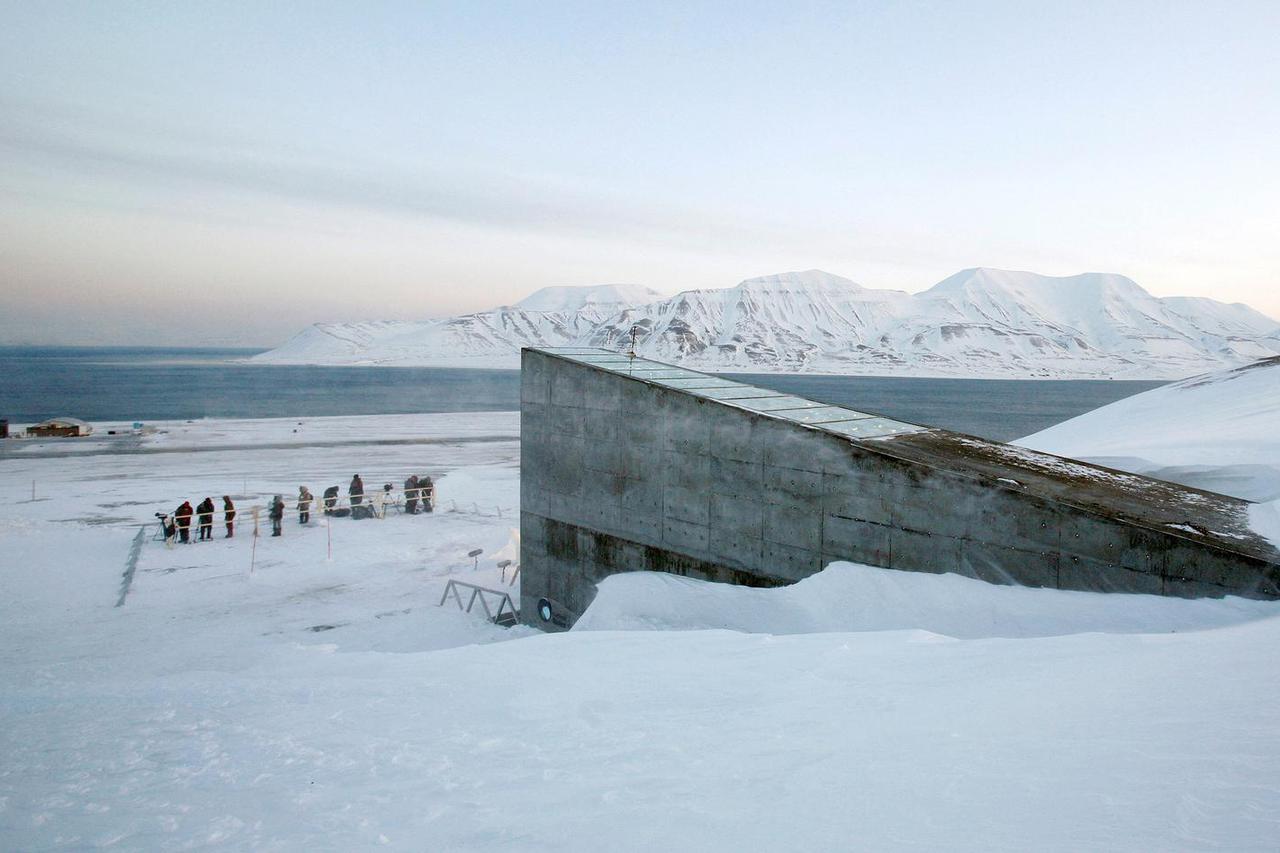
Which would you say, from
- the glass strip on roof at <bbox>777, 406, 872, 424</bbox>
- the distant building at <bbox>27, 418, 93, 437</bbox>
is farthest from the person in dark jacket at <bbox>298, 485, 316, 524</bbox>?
the distant building at <bbox>27, 418, 93, 437</bbox>


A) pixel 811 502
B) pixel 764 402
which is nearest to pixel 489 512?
pixel 764 402

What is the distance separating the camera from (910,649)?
658 centimetres

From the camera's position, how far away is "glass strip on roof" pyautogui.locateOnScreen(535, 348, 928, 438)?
11.3 metres

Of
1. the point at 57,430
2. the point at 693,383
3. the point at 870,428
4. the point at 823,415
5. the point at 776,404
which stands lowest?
the point at 57,430

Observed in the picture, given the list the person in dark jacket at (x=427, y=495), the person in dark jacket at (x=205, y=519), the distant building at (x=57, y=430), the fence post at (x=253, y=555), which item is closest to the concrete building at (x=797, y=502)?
the fence post at (x=253, y=555)

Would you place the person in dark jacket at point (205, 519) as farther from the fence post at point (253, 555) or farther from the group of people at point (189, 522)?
the fence post at point (253, 555)

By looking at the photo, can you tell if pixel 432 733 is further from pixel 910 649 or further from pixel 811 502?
pixel 811 502

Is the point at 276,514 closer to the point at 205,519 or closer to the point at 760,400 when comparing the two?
the point at 205,519

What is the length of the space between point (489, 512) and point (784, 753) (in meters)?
18.8

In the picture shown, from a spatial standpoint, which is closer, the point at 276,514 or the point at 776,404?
the point at 776,404

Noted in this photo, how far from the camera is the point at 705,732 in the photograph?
16.8 feet

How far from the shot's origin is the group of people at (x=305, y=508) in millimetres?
18672

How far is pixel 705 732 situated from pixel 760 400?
7852mm

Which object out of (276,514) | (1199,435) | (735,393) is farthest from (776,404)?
(276,514)
